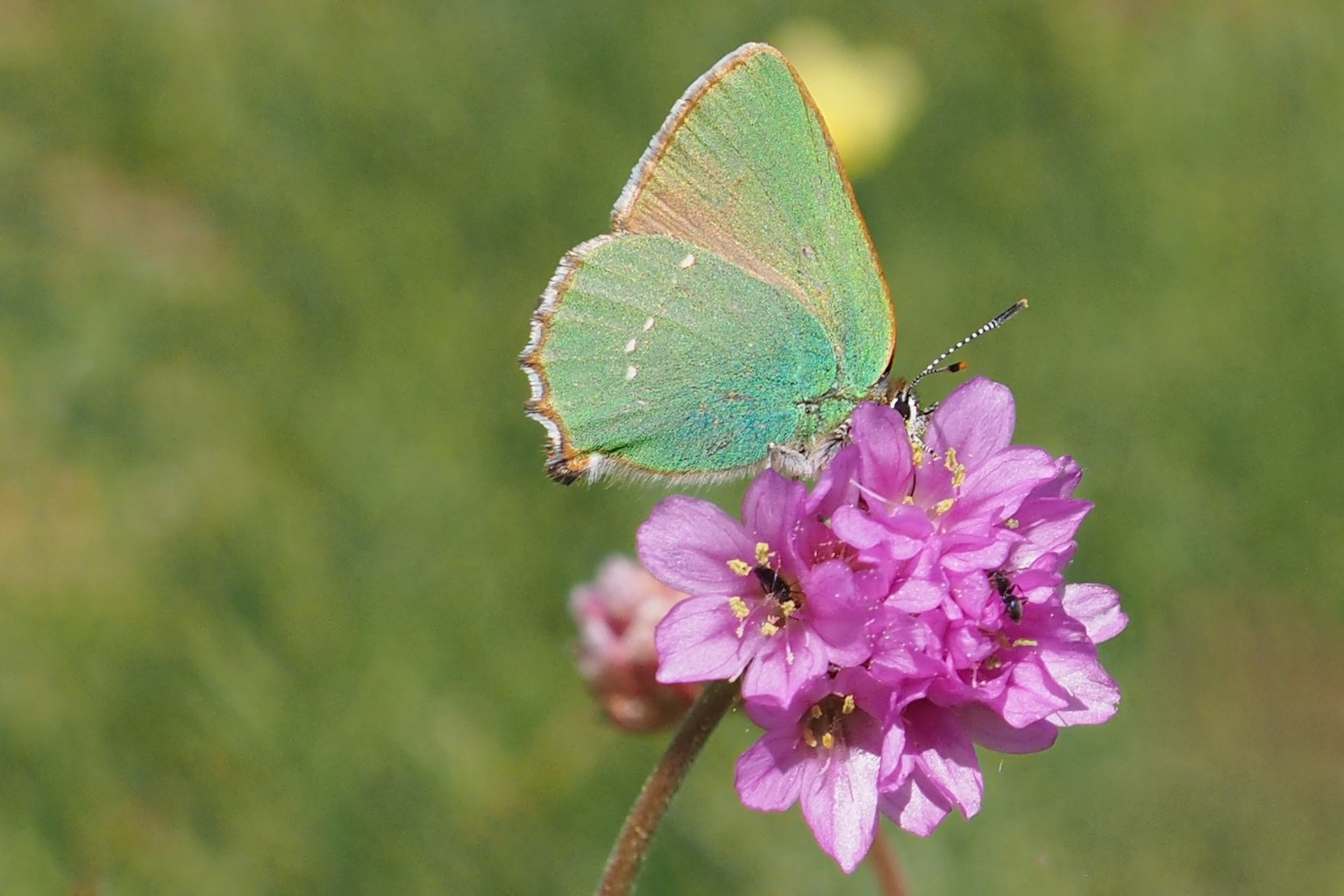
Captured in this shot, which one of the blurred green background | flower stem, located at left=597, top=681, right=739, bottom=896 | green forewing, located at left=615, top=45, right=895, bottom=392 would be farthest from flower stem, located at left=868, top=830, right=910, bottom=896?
the blurred green background

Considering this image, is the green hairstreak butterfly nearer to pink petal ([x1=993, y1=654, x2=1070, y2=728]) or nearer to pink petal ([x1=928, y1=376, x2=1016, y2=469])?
pink petal ([x1=928, y1=376, x2=1016, y2=469])

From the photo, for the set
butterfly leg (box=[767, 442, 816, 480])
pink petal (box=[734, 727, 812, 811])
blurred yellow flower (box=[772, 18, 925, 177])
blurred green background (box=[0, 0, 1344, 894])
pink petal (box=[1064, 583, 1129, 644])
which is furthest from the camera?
blurred yellow flower (box=[772, 18, 925, 177])

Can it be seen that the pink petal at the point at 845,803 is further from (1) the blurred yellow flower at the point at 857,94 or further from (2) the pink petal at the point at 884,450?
(1) the blurred yellow flower at the point at 857,94

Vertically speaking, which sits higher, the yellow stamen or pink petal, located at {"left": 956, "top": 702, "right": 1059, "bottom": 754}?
the yellow stamen

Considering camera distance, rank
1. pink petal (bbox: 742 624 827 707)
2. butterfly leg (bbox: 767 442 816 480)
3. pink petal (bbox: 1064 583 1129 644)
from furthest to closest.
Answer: butterfly leg (bbox: 767 442 816 480), pink petal (bbox: 1064 583 1129 644), pink petal (bbox: 742 624 827 707)

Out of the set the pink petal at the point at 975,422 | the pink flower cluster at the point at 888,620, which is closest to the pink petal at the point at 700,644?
the pink flower cluster at the point at 888,620

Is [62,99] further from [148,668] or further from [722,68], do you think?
[722,68]

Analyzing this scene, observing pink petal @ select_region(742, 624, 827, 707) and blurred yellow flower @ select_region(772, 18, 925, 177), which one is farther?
blurred yellow flower @ select_region(772, 18, 925, 177)
